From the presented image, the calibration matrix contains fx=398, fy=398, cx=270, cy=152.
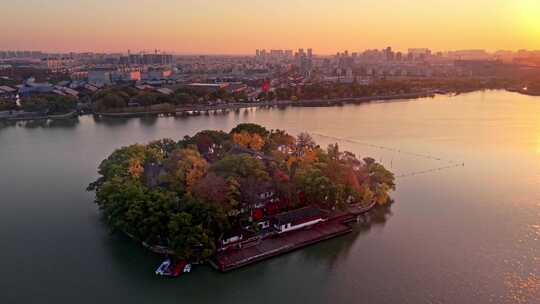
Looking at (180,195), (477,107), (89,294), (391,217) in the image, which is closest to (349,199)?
(391,217)

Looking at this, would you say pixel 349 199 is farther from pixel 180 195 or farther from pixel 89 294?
pixel 89 294

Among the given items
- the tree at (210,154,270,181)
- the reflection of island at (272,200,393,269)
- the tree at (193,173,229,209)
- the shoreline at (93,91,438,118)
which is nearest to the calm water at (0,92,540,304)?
the reflection of island at (272,200,393,269)

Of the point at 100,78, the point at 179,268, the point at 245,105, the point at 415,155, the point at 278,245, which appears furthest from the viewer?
the point at 100,78

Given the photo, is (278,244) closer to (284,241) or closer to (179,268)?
(284,241)

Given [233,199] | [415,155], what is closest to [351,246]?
[233,199]

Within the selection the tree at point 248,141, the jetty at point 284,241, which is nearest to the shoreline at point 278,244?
the jetty at point 284,241

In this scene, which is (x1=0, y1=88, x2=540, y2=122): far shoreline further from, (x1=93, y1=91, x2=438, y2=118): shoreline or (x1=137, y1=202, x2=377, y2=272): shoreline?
(x1=137, y1=202, x2=377, y2=272): shoreline

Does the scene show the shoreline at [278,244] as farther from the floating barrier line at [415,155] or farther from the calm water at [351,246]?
the floating barrier line at [415,155]
